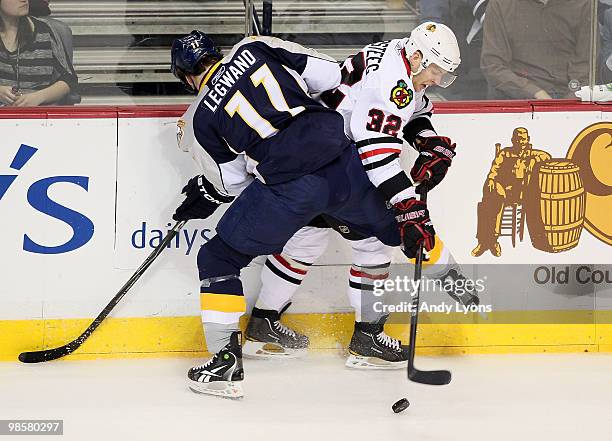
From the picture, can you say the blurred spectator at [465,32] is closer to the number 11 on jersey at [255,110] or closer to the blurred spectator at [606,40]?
the blurred spectator at [606,40]

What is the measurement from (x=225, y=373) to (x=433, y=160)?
3.43ft

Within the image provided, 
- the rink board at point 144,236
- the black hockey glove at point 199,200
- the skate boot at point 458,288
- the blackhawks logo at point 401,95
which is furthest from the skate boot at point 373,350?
the blackhawks logo at point 401,95

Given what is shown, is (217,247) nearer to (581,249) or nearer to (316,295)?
(316,295)

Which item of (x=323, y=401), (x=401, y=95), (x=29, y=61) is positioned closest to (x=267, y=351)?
(x=323, y=401)

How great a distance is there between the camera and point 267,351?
406 cm

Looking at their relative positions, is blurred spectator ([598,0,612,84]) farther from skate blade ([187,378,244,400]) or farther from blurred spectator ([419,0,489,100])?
skate blade ([187,378,244,400])

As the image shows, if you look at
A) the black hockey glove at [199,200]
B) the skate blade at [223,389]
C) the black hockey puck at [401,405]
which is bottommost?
the skate blade at [223,389]

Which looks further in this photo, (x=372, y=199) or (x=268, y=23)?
(x=268, y=23)

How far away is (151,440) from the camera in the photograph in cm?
323

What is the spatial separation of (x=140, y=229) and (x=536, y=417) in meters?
1.61

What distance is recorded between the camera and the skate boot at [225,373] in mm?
3609

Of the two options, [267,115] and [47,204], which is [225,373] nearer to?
[267,115]

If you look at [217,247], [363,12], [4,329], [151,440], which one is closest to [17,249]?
[4,329]

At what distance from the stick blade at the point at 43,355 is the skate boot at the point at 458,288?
1416 mm
